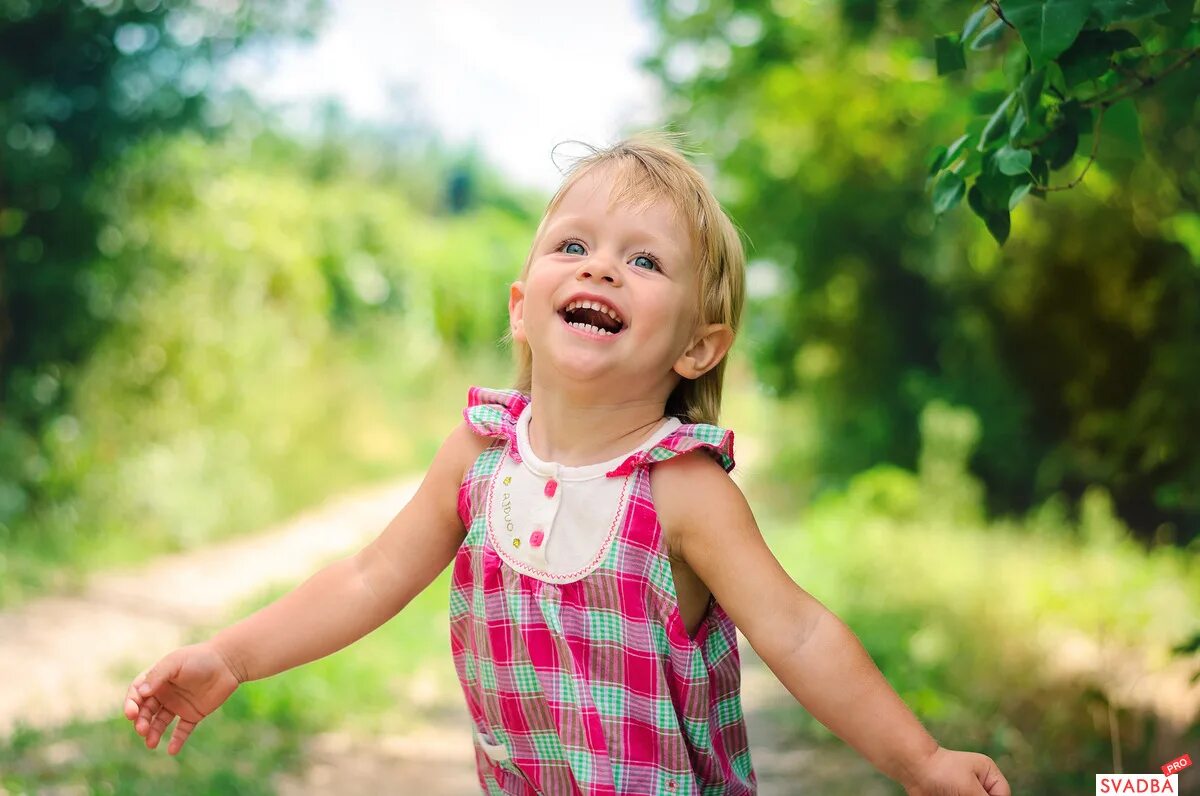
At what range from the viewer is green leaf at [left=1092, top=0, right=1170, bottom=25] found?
1695 millimetres

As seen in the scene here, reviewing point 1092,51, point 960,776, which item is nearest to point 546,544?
point 960,776

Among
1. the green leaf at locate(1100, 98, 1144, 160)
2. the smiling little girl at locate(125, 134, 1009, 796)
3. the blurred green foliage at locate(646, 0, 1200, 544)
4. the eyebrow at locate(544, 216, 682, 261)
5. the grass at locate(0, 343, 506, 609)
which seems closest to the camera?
the smiling little girl at locate(125, 134, 1009, 796)

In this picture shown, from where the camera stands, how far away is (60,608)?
18.3ft

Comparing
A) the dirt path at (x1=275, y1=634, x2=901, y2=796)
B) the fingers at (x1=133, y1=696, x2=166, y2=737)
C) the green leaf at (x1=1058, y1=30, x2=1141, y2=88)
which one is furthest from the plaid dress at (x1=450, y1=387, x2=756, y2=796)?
the dirt path at (x1=275, y1=634, x2=901, y2=796)

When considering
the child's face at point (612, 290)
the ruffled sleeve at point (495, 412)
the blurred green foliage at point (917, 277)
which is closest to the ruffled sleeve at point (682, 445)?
the child's face at point (612, 290)

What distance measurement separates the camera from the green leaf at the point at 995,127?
196cm

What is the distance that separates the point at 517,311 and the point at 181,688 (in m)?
0.85

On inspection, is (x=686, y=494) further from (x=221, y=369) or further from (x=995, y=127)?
(x=221, y=369)

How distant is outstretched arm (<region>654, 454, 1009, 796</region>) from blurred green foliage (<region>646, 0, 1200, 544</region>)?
110 inches

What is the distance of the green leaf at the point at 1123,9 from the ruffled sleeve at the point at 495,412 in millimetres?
1085

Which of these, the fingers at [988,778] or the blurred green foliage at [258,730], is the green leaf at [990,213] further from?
the blurred green foliage at [258,730]

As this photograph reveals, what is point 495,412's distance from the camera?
81.0 inches

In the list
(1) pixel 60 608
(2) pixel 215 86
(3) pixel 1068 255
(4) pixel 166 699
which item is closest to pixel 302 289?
(2) pixel 215 86

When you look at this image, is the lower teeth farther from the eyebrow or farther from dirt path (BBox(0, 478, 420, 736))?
dirt path (BBox(0, 478, 420, 736))
